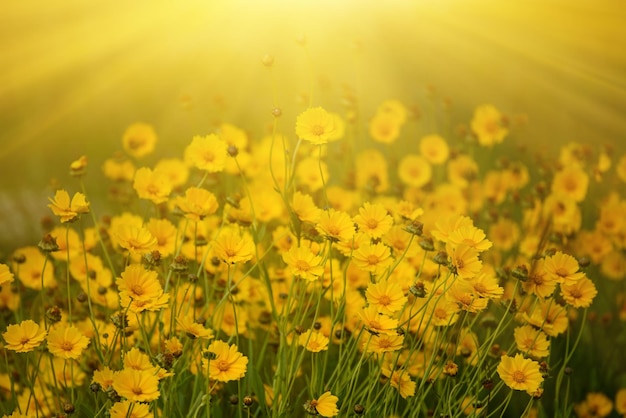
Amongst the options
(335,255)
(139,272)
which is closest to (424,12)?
(335,255)

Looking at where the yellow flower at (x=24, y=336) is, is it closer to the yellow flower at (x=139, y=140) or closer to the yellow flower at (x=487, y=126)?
the yellow flower at (x=139, y=140)

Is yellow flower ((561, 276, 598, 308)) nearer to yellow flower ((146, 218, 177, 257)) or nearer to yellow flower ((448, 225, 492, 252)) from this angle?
yellow flower ((448, 225, 492, 252))

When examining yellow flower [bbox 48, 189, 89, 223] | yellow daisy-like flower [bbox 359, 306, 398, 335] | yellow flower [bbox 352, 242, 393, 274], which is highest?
yellow flower [bbox 48, 189, 89, 223]

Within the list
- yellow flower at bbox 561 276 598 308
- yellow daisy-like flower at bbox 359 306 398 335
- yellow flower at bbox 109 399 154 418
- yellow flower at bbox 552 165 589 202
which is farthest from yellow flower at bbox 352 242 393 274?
yellow flower at bbox 552 165 589 202

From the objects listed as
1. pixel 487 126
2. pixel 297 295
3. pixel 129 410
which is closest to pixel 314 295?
pixel 297 295

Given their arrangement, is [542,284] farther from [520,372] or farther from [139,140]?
[139,140]

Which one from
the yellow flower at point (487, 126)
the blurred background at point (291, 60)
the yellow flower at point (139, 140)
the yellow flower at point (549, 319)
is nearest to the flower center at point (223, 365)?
the yellow flower at point (549, 319)

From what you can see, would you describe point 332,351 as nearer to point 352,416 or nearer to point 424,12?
point 352,416
